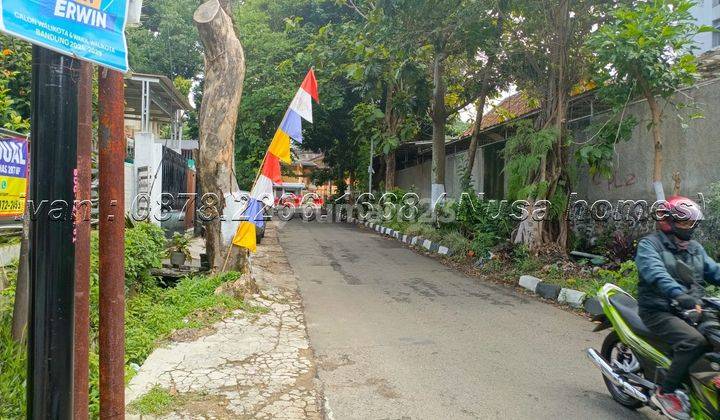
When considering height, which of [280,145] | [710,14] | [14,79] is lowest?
[280,145]

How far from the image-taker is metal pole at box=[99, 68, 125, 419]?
8.83ft

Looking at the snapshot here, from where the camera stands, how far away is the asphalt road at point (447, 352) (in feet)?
13.2

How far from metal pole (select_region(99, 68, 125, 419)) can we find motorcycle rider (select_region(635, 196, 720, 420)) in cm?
320

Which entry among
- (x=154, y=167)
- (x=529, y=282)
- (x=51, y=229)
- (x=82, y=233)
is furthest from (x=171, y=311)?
(x=529, y=282)

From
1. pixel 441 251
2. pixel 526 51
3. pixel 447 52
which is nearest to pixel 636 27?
pixel 526 51

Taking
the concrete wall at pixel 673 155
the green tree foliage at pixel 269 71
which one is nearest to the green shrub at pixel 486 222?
the concrete wall at pixel 673 155

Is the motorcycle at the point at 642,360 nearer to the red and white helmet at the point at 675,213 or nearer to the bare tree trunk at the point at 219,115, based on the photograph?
the red and white helmet at the point at 675,213

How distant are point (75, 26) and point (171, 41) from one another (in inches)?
951

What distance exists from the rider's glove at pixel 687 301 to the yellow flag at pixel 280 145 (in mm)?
5170

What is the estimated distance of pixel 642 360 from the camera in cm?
382

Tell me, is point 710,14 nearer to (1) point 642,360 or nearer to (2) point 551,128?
(2) point 551,128

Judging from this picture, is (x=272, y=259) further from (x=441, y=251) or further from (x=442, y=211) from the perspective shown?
(x=442, y=211)

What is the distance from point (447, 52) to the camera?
1244 centimetres

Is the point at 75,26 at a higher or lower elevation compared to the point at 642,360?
higher
